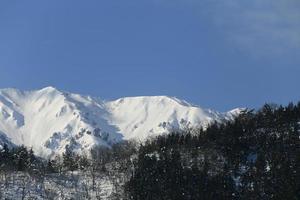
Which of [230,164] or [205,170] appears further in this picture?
[230,164]

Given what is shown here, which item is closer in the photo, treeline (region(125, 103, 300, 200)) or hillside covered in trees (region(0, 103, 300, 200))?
treeline (region(125, 103, 300, 200))

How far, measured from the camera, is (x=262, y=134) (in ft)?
458

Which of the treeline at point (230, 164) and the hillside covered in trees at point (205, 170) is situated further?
the hillside covered in trees at point (205, 170)

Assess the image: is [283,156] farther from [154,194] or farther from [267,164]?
[154,194]

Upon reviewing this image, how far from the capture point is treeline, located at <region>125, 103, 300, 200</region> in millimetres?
126938

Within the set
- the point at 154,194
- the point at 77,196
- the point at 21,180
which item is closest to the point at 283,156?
the point at 154,194

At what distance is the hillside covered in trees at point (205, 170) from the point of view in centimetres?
12756

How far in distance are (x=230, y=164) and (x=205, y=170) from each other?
6.27m

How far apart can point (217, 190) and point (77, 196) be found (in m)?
31.2

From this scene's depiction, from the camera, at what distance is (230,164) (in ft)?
446

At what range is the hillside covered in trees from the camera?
12756 cm

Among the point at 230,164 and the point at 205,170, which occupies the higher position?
the point at 230,164

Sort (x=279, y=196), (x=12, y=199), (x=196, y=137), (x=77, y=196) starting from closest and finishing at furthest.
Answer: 1. (x=279, y=196)
2. (x=12, y=199)
3. (x=77, y=196)
4. (x=196, y=137)

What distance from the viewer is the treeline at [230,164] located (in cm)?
12694
